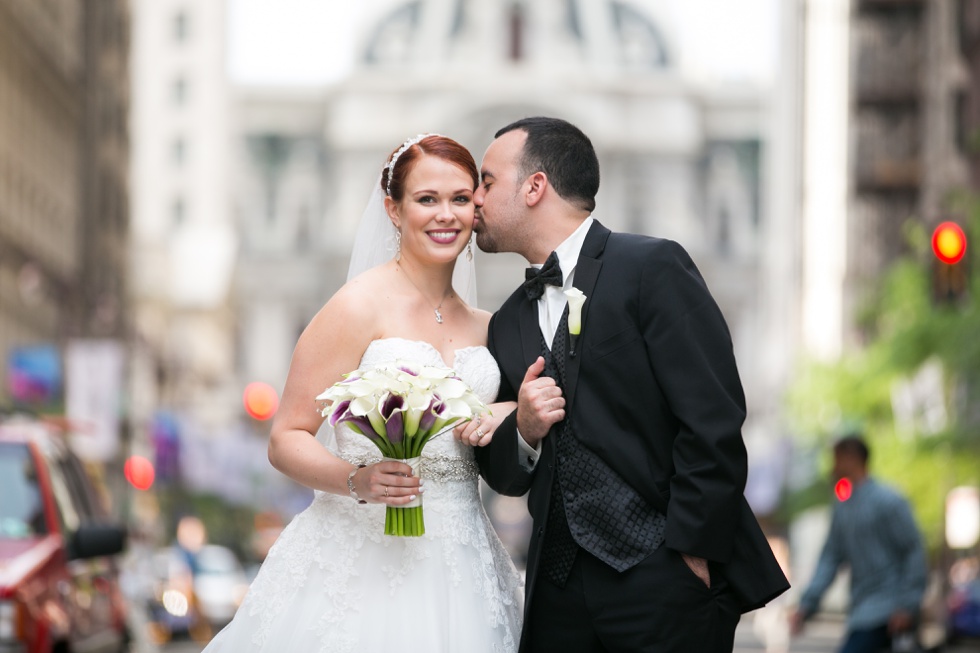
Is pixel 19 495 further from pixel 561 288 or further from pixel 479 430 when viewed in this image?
pixel 561 288

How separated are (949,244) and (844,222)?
38.7m

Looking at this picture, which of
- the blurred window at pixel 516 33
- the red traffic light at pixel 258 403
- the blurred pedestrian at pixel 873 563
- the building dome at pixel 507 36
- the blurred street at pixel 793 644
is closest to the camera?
the blurred pedestrian at pixel 873 563

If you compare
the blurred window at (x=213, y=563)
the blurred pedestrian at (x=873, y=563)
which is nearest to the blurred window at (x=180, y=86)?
the blurred window at (x=213, y=563)

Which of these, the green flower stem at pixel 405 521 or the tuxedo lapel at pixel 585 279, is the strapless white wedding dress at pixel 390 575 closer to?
the green flower stem at pixel 405 521

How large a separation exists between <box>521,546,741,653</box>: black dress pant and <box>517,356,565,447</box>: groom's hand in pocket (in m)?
0.40

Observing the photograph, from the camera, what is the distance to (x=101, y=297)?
153 feet

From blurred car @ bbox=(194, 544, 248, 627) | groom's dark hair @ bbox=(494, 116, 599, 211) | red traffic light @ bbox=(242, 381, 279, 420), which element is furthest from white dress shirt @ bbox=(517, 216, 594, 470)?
red traffic light @ bbox=(242, 381, 279, 420)

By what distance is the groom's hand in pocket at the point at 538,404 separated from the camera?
5801mm

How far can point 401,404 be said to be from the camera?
5844 mm

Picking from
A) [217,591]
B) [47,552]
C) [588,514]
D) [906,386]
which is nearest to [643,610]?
[588,514]

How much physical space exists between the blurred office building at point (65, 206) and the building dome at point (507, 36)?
8754 cm

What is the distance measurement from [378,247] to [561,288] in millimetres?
1200

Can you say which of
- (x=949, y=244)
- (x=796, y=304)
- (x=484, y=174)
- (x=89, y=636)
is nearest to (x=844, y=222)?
(x=796, y=304)

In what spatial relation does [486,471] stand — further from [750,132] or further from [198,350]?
[750,132]
